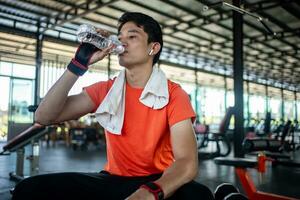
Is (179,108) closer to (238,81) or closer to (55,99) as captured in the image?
(55,99)

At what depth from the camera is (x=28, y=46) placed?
983cm

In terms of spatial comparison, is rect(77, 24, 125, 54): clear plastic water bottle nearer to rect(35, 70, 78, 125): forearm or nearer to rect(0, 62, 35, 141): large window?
rect(35, 70, 78, 125): forearm

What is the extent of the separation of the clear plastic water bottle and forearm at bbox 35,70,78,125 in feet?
0.42

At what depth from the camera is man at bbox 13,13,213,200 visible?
3.26ft

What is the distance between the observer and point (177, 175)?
97 centimetres

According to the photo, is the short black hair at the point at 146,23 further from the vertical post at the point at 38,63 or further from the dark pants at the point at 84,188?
the vertical post at the point at 38,63

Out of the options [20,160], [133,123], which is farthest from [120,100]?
[20,160]

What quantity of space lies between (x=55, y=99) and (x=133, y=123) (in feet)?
0.98

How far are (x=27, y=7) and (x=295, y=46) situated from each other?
28.8ft

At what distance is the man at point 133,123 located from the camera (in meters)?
1.00

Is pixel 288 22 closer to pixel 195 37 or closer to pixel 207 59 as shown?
pixel 195 37

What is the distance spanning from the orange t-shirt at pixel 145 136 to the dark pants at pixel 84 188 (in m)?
0.06

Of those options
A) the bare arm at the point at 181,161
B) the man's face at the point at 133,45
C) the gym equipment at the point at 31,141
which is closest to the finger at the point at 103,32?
the man's face at the point at 133,45

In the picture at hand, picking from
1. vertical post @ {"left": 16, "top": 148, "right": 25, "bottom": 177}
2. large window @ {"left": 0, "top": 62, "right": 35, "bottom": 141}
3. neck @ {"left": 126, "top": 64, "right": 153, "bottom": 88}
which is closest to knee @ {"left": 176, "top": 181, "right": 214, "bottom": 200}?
neck @ {"left": 126, "top": 64, "right": 153, "bottom": 88}
